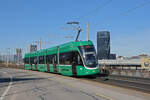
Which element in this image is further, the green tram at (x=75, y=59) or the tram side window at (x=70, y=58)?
the tram side window at (x=70, y=58)

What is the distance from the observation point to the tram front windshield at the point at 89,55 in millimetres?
20953

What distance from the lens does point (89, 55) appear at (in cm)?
2138

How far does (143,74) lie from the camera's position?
27.3 meters

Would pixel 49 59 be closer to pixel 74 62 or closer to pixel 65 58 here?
pixel 65 58

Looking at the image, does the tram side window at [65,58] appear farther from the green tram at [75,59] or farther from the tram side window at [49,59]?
the tram side window at [49,59]

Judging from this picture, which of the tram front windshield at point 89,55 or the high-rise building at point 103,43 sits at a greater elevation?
the high-rise building at point 103,43

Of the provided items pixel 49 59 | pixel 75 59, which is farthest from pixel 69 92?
pixel 49 59

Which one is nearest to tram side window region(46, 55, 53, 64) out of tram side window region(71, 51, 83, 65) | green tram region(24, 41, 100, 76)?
green tram region(24, 41, 100, 76)

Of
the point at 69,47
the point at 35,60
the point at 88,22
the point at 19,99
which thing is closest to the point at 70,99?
the point at 19,99

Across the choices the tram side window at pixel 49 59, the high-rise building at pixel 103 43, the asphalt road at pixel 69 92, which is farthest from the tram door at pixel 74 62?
the high-rise building at pixel 103 43

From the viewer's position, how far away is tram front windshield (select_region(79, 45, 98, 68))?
68.7 feet

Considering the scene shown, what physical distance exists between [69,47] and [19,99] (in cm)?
1356

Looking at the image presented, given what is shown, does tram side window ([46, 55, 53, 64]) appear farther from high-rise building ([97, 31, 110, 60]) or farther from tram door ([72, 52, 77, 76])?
high-rise building ([97, 31, 110, 60])

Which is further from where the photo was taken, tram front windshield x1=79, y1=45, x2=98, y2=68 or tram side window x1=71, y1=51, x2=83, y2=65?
tram side window x1=71, y1=51, x2=83, y2=65
